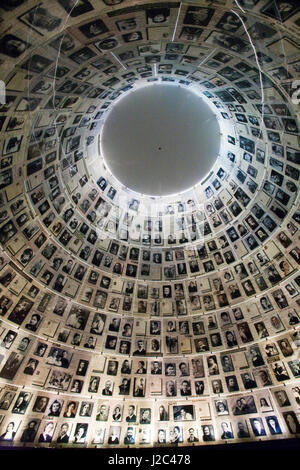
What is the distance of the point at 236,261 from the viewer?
1570 cm

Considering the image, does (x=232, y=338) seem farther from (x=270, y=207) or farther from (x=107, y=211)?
(x=107, y=211)

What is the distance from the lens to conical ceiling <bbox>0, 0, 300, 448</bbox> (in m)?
9.12

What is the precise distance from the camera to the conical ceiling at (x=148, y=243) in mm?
9117

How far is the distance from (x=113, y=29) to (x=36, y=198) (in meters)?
7.78

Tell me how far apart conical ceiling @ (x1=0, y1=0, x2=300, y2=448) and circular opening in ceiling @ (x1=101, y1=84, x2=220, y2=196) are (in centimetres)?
11

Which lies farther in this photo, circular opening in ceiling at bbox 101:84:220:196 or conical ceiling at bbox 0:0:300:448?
circular opening in ceiling at bbox 101:84:220:196

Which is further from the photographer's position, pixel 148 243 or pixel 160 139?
pixel 148 243

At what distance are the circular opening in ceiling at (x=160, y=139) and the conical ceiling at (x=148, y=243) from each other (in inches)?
4.5

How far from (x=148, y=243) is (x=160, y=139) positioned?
5701mm

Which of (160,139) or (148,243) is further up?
(160,139)

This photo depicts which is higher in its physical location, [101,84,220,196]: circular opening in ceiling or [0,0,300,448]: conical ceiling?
Answer: [101,84,220,196]: circular opening in ceiling

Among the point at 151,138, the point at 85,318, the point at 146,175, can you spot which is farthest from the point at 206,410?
the point at 151,138

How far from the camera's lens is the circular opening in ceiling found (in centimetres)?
1415

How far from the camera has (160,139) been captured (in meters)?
15.6
